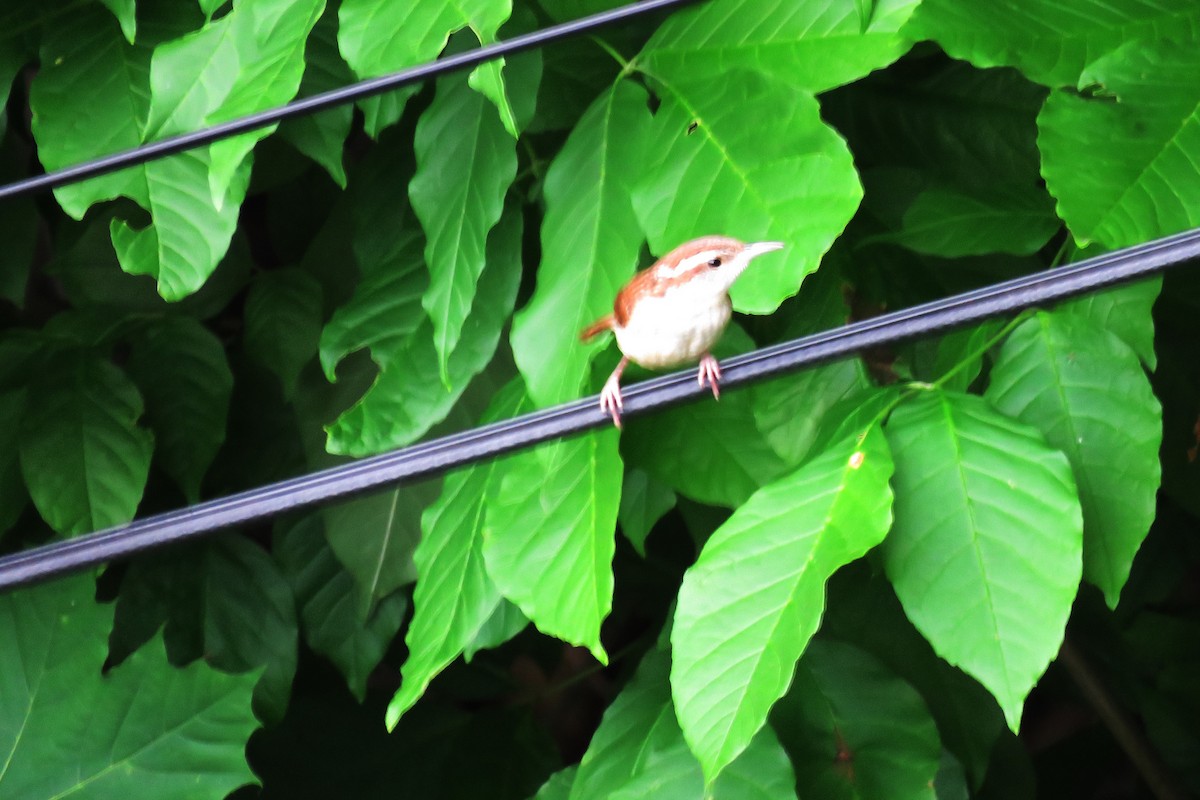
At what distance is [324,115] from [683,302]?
503 millimetres

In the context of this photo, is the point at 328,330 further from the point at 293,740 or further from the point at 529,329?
the point at 293,740

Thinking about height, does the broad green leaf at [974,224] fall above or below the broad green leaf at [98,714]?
above

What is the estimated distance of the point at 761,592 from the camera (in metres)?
1.06

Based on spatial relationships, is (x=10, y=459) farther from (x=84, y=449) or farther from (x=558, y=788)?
(x=558, y=788)

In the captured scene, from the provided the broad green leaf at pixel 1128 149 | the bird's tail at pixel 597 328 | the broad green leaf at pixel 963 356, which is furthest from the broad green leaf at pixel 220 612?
the broad green leaf at pixel 1128 149

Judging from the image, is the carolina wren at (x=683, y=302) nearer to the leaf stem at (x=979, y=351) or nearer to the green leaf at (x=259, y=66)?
the leaf stem at (x=979, y=351)

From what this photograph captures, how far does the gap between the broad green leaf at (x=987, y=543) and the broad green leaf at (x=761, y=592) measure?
6cm

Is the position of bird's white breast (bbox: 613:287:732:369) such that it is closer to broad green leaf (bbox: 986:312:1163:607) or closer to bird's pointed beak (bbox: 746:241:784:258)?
bird's pointed beak (bbox: 746:241:784:258)

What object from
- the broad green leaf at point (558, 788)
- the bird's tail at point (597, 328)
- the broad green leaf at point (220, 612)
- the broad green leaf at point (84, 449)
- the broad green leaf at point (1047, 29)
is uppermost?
the broad green leaf at point (1047, 29)

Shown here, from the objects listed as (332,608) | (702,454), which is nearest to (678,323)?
(702,454)

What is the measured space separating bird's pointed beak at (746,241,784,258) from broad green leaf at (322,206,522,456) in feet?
1.09

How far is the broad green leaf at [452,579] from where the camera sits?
1295mm

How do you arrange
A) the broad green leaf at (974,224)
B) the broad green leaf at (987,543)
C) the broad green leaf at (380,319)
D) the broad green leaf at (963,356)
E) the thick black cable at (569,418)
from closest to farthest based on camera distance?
the thick black cable at (569,418) → the broad green leaf at (987,543) → the broad green leaf at (963,356) → the broad green leaf at (974,224) → the broad green leaf at (380,319)

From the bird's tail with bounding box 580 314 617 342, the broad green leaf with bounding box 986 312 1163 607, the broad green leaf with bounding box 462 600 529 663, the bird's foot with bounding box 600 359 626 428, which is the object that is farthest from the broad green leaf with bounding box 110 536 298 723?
the broad green leaf with bounding box 986 312 1163 607
